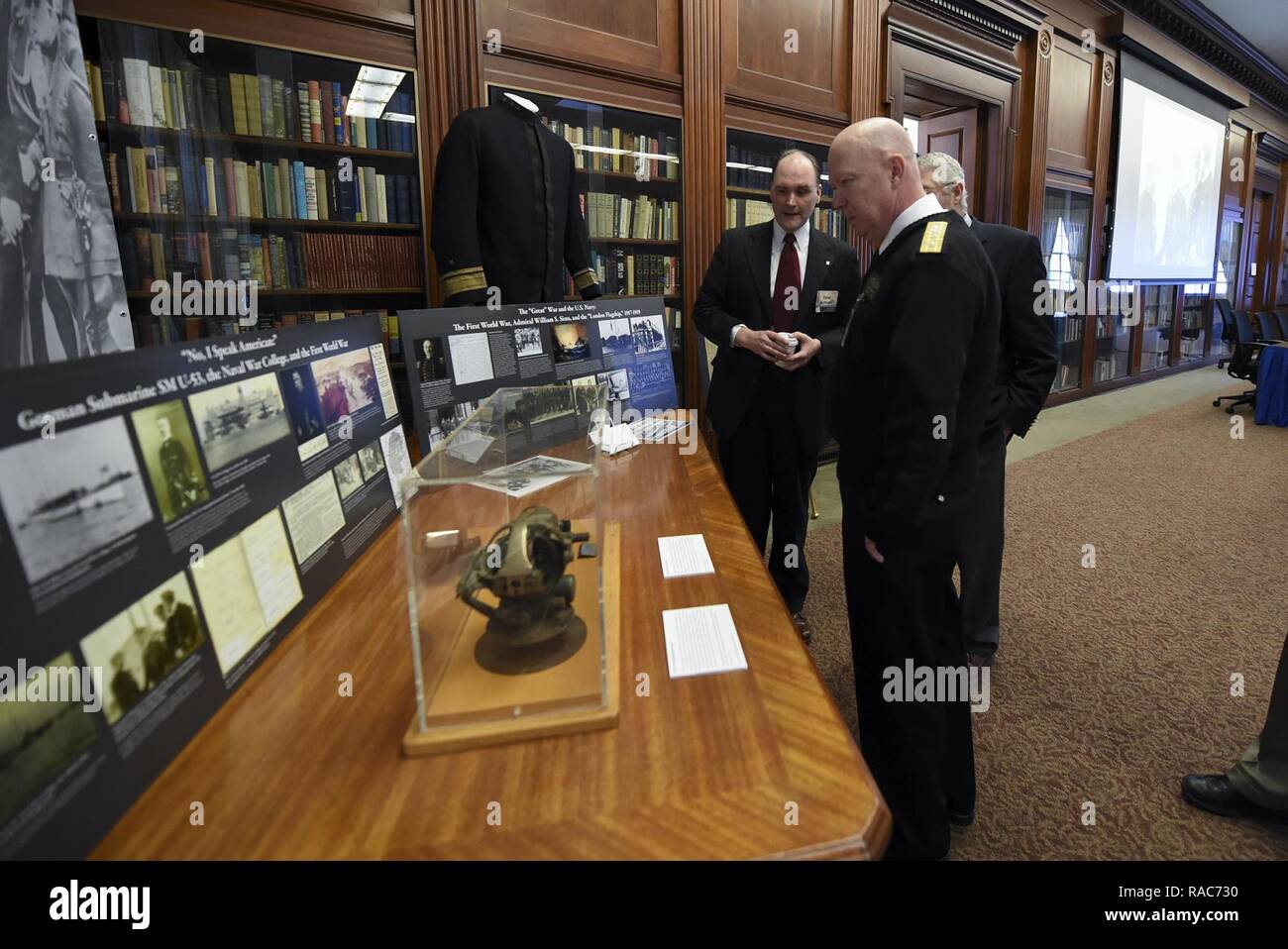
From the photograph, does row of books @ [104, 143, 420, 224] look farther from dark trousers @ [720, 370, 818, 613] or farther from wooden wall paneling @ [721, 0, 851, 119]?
wooden wall paneling @ [721, 0, 851, 119]

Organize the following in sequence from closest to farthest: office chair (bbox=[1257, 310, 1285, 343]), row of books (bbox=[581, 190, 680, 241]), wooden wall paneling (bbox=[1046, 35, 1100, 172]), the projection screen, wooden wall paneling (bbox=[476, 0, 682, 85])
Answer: wooden wall paneling (bbox=[476, 0, 682, 85]) → row of books (bbox=[581, 190, 680, 241]) → wooden wall paneling (bbox=[1046, 35, 1100, 172]) → the projection screen → office chair (bbox=[1257, 310, 1285, 343])

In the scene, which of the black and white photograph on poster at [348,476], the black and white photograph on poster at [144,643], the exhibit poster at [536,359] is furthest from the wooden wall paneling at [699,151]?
the black and white photograph on poster at [144,643]

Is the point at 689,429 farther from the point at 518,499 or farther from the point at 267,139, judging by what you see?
the point at 267,139

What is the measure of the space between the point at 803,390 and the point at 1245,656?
1.79 m

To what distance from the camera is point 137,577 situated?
708mm

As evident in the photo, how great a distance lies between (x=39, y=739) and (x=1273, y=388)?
8.79m

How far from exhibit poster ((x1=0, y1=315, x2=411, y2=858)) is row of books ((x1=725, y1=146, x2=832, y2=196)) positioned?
361 centimetres

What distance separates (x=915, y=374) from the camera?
1.27m

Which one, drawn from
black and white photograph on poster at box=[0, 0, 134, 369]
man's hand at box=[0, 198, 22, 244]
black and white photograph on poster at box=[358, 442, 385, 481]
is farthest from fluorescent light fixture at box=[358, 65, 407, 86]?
black and white photograph on poster at box=[358, 442, 385, 481]

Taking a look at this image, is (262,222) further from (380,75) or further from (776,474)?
(776,474)

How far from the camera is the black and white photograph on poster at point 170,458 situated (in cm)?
75

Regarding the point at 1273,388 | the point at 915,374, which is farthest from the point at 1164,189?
the point at 915,374

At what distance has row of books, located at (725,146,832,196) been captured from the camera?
420 centimetres

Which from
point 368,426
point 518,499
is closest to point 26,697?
point 518,499
